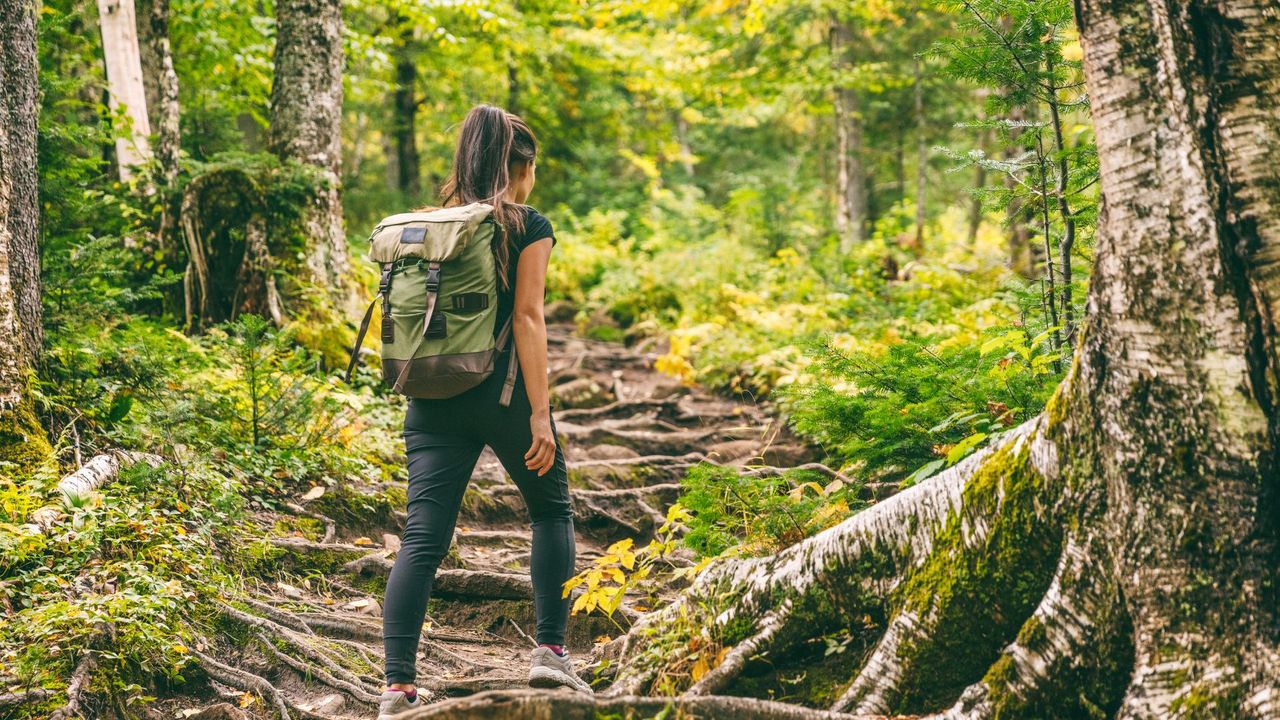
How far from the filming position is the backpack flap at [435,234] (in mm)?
3379

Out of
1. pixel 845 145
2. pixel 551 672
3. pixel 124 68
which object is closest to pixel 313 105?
pixel 124 68

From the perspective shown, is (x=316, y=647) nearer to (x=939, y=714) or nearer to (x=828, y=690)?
(x=828, y=690)

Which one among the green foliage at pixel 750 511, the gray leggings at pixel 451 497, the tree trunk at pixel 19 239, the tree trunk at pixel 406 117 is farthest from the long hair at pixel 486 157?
the tree trunk at pixel 406 117

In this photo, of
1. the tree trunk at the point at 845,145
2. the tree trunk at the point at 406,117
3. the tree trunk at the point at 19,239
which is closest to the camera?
the tree trunk at the point at 19,239

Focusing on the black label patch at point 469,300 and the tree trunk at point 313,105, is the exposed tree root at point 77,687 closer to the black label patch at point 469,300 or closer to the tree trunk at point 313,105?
the black label patch at point 469,300

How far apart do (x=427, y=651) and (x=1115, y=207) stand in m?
3.74

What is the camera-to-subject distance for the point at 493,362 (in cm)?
347

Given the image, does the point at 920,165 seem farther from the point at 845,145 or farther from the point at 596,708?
the point at 596,708

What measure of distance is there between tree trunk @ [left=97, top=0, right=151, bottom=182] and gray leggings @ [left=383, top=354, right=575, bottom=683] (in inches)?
309

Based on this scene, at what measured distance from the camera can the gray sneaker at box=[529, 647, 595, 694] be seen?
11.7ft

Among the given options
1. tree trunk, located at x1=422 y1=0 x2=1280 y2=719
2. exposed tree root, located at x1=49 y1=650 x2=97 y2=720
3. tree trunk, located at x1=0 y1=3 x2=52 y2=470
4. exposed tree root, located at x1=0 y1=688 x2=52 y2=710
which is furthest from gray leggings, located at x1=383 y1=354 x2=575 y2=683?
tree trunk, located at x1=0 y1=3 x2=52 y2=470

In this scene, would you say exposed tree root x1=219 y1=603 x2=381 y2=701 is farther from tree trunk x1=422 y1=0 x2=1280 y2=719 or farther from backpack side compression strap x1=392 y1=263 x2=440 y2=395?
tree trunk x1=422 y1=0 x2=1280 y2=719

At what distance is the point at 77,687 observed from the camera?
335 cm

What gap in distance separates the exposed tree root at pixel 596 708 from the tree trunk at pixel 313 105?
7.00 metres
